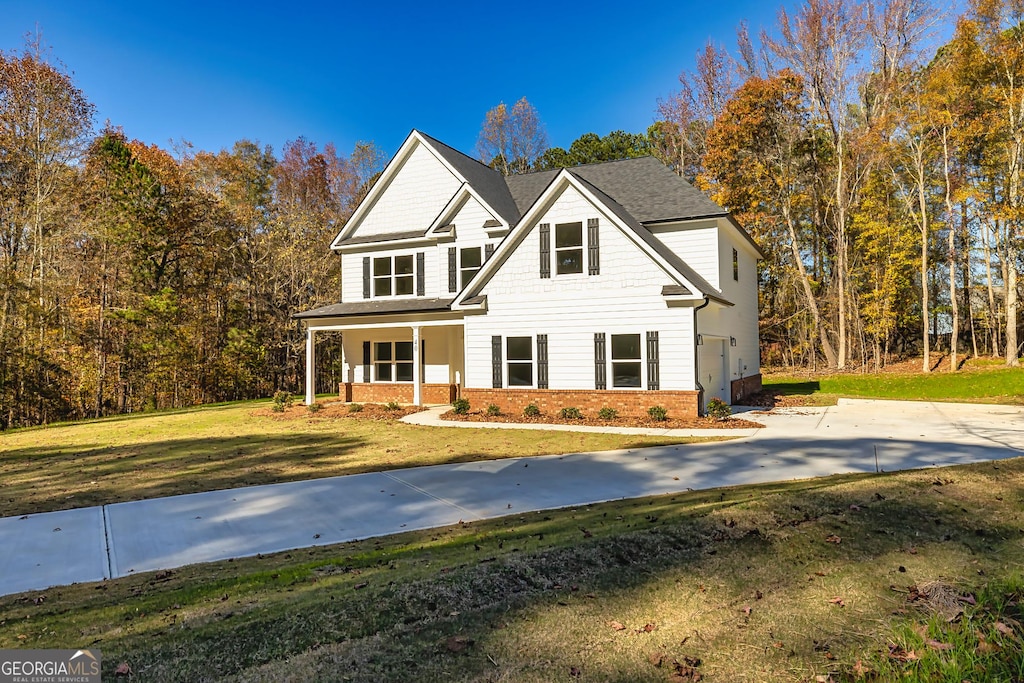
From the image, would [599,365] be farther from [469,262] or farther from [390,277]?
[390,277]

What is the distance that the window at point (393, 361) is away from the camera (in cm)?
2138

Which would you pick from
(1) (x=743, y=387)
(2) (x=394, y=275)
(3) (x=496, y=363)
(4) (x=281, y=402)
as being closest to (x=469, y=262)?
(2) (x=394, y=275)

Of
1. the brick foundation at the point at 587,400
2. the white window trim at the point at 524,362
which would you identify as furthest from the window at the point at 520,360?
the brick foundation at the point at 587,400

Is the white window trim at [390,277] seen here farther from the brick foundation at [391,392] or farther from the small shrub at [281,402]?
the small shrub at [281,402]

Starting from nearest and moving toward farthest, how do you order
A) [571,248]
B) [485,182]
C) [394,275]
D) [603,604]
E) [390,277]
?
[603,604]
[571,248]
[485,182]
[394,275]
[390,277]

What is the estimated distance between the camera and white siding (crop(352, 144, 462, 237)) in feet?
71.2

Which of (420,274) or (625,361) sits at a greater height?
(420,274)

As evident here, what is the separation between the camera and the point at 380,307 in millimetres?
20766

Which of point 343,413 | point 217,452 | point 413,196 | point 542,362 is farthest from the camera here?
point 413,196

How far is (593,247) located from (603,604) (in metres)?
13.4

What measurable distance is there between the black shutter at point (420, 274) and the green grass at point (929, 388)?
14.9 metres

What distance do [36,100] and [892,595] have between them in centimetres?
2599

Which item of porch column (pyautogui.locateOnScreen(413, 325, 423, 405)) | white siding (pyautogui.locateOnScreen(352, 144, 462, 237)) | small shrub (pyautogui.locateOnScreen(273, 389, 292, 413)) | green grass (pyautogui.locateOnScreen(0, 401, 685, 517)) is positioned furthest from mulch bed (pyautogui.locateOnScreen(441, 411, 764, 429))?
white siding (pyautogui.locateOnScreen(352, 144, 462, 237))

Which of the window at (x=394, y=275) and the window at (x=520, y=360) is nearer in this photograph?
the window at (x=520, y=360)
